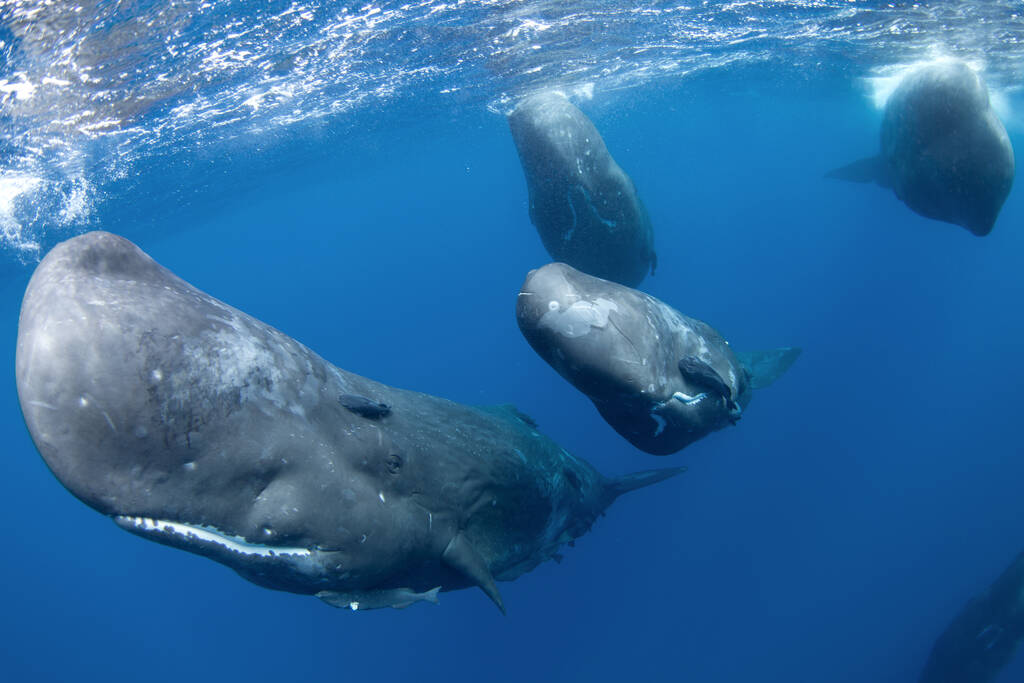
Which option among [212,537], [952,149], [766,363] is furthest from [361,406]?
[952,149]

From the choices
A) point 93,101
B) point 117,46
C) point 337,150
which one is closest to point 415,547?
point 117,46

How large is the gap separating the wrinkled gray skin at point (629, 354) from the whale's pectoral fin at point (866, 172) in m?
10.8

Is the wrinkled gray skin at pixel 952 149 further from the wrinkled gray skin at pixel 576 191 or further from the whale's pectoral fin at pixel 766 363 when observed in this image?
the wrinkled gray skin at pixel 576 191

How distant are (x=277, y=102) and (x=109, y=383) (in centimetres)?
1983

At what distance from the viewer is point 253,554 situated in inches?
164

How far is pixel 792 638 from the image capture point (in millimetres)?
26141

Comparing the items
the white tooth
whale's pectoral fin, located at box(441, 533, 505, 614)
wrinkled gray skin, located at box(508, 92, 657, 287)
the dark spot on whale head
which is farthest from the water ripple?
whale's pectoral fin, located at box(441, 533, 505, 614)

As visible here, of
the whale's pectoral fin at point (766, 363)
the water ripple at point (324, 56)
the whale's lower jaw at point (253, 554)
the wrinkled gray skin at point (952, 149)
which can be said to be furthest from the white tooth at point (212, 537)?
the wrinkled gray skin at point (952, 149)

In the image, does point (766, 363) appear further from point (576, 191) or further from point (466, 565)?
point (466, 565)

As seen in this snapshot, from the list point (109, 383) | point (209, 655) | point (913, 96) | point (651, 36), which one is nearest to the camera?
point (109, 383)

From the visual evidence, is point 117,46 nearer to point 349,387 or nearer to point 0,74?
point 0,74

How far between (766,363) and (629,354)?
5676mm

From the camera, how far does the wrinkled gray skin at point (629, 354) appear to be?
17.5 ft

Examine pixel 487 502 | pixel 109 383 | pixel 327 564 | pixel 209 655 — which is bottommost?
pixel 209 655
